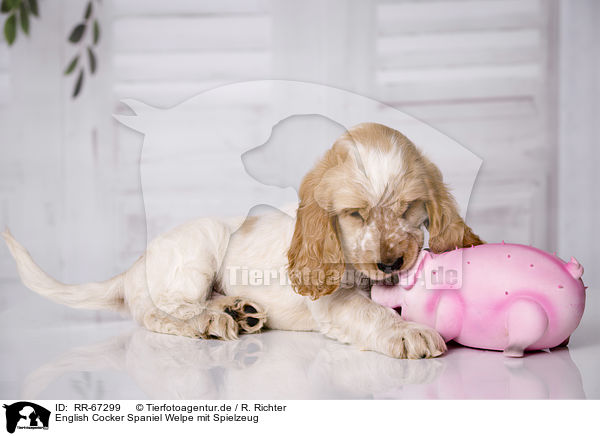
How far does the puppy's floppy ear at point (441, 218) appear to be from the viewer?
1.77 meters

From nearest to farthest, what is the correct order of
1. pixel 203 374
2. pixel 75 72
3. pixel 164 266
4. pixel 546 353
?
pixel 203 374
pixel 546 353
pixel 164 266
pixel 75 72

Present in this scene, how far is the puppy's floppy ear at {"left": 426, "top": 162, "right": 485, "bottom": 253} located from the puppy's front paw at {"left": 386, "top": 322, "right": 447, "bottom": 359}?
27 cm

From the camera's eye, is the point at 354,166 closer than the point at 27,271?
Yes

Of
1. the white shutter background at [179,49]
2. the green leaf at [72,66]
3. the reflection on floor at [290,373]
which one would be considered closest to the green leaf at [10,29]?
the green leaf at [72,66]

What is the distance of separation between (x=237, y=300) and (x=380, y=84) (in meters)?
1.94

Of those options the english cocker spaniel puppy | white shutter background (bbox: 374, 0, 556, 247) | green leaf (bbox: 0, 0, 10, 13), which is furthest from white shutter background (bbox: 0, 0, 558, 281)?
the english cocker spaniel puppy

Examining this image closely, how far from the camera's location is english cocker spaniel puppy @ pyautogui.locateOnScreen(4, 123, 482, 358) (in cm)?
171

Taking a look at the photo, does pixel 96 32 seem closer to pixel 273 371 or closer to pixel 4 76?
pixel 4 76

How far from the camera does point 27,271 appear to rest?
7.32 ft

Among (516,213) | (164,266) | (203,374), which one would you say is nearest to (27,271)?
(164,266)

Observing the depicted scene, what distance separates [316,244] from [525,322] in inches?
25.8

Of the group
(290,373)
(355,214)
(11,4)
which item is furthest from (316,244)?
(11,4)

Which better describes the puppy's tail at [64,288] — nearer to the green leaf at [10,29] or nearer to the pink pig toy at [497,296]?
the pink pig toy at [497,296]

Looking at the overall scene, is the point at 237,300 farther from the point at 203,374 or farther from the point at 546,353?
the point at 546,353
